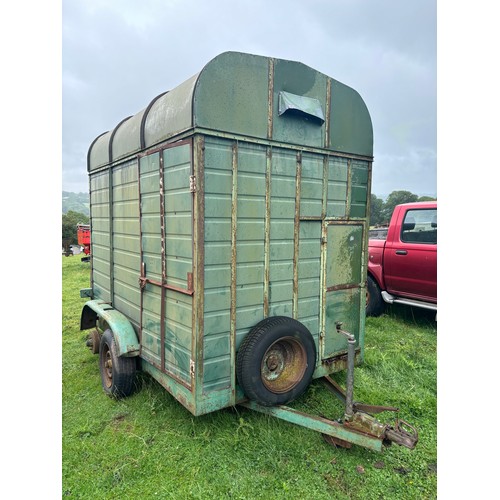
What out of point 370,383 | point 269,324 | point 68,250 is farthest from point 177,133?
point 68,250

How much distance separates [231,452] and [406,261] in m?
4.64

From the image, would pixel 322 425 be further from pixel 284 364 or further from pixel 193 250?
pixel 193 250

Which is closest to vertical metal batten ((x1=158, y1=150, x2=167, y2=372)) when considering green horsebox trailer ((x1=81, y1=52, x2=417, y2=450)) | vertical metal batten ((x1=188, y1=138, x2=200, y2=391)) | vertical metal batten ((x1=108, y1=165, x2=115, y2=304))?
green horsebox trailer ((x1=81, y1=52, x2=417, y2=450))

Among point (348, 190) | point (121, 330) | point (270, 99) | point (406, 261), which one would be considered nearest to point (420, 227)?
point (406, 261)

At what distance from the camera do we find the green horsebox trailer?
3.05 meters

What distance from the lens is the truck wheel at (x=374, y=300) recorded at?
698 cm

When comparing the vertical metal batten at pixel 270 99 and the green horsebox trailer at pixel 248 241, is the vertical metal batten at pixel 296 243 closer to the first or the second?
the green horsebox trailer at pixel 248 241

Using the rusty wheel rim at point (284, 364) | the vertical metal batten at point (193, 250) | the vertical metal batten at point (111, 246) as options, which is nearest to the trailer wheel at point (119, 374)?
the vertical metal batten at point (111, 246)

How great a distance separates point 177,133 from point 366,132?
6.98ft

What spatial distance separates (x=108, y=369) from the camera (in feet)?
14.2

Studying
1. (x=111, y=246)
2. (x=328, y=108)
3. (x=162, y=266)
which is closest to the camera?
(x=162, y=266)

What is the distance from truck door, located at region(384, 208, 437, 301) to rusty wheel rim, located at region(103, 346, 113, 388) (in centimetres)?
490

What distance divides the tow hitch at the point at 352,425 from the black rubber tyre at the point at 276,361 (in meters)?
0.18

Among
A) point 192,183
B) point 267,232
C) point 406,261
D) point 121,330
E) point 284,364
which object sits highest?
point 192,183
